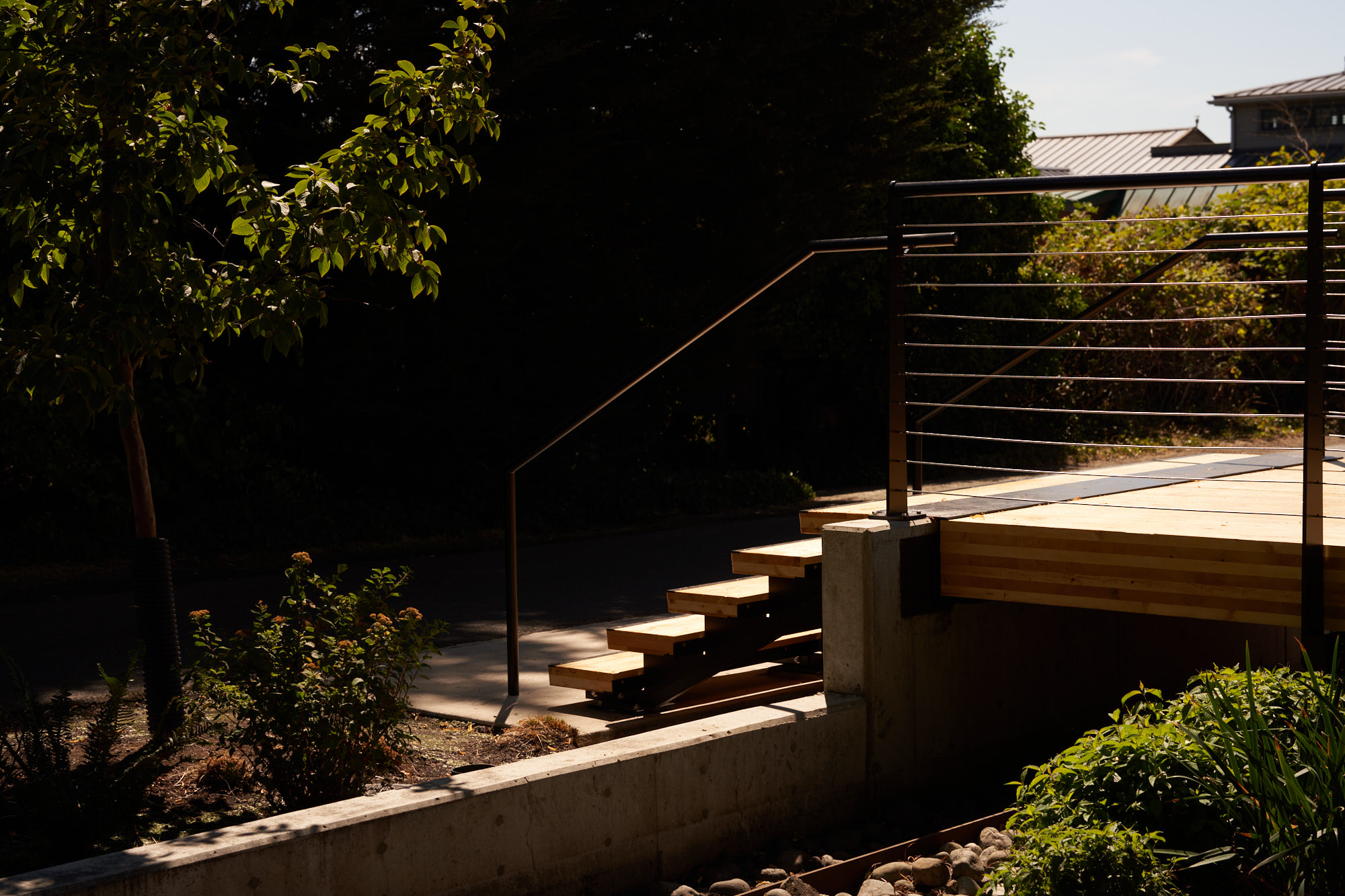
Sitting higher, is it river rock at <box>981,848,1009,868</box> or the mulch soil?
the mulch soil

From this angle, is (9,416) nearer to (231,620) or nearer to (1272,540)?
(231,620)

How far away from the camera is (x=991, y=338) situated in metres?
20.1

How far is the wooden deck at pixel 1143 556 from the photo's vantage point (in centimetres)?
486

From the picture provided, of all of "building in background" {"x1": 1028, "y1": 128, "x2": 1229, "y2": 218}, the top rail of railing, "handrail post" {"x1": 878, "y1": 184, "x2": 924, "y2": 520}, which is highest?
→ "building in background" {"x1": 1028, "y1": 128, "x2": 1229, "y2": 218}

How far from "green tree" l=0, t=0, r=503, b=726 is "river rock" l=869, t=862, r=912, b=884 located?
2.76 metres

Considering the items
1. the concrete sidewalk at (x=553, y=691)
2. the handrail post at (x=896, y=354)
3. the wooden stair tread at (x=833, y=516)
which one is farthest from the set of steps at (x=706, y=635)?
the handrail post at (x=896, y=354)

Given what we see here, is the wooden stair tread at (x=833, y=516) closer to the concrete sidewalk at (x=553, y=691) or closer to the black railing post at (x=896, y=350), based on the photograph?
the black railing post at (x=896, y=350)

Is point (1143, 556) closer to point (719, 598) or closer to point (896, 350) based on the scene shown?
point (896, 350)

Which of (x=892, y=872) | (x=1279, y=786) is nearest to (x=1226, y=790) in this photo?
(x=1279, y=786)

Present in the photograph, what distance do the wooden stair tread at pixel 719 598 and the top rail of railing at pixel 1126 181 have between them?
190cm

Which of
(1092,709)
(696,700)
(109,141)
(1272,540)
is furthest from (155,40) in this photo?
(1092,709)

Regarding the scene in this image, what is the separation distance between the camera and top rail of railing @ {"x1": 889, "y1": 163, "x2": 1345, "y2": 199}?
455 centimetres

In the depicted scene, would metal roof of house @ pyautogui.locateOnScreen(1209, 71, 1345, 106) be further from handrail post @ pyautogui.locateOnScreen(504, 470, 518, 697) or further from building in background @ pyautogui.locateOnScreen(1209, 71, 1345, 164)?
handrail post @ pyautogui.locateOnScreen(504, 470, 518, 697)

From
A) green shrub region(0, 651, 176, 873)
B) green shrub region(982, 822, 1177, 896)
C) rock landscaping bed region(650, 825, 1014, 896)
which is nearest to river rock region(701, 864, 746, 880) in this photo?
rock landscaping bed region(650, 825, 1014, 896)
